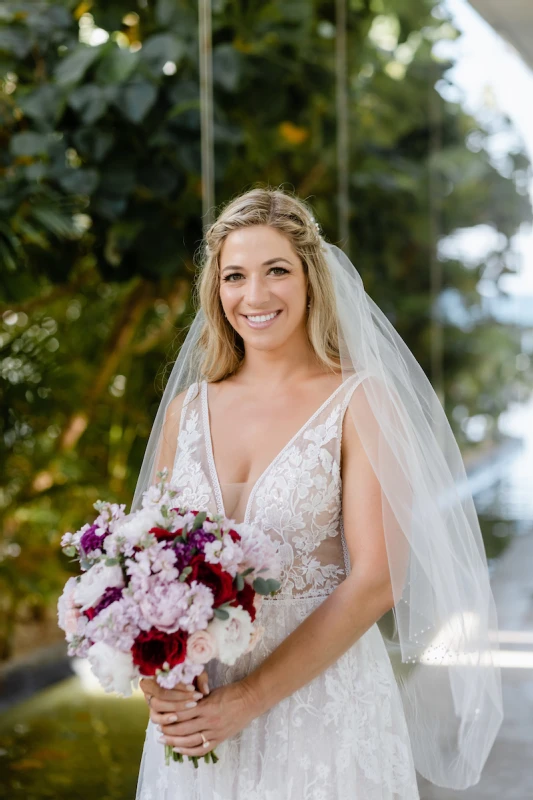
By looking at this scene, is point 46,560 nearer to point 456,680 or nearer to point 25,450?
point 25,450

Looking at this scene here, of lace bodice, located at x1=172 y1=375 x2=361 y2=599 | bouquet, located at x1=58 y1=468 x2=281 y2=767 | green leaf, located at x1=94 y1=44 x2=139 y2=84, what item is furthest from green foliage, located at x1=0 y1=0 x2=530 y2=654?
bouquet, located at x1=58 y1=468 x2=281 y2=767

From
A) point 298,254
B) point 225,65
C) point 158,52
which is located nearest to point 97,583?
point 298,254

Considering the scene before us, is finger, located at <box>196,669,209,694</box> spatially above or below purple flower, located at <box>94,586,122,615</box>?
below

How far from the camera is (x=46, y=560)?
4051mm

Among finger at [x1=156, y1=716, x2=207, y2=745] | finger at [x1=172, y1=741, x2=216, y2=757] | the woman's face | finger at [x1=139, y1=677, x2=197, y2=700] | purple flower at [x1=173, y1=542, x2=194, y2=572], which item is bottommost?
finger at [x1=172, y1=741, x2=216, y2=757]

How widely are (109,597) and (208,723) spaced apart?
0.83 ft

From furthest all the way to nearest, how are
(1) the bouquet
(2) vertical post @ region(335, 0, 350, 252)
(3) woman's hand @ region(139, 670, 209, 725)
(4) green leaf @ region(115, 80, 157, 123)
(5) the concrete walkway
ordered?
1. (2) vertical post @ region(335, 0, 350, 252)
2. (4) green leaf @ region(115, 80, 157, 123)
3. (5) the concrete walkway
4. (3) woman's hand @ region(139, 670, 209, 725)
5. (1) the bouquet

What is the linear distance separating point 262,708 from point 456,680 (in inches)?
17.4

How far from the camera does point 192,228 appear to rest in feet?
12.4

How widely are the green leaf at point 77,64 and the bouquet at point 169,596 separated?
7.03ft

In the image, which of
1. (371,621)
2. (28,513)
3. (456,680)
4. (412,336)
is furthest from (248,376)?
(412,336)

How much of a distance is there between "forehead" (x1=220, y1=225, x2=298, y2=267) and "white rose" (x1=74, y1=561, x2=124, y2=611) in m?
0.60

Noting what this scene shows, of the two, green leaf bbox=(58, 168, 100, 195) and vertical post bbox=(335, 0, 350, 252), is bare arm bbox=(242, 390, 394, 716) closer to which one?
green leaf bbox=(58, 168, 100, 195)

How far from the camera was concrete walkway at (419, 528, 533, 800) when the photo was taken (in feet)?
10.2
